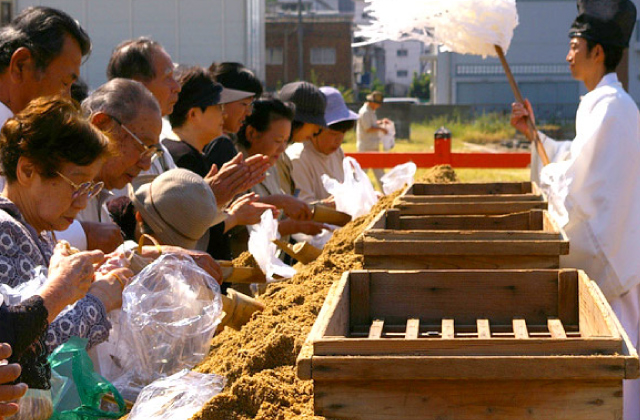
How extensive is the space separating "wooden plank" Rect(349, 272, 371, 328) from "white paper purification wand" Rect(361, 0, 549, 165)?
3.04 meters

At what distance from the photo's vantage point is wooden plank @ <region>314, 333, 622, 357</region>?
2180mm

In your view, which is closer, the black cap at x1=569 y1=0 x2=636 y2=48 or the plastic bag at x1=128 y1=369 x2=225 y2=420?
the plastic bag at x1=128 y1=369 x2=225 y2=420

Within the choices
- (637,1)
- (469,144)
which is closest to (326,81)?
(469,144)

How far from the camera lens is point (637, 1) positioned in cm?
2267

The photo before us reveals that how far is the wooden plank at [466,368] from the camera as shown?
213 cm

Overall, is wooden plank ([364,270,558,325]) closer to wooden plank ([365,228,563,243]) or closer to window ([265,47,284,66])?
wooden plank ([365,228,563,243])

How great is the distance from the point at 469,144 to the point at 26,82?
898 inches

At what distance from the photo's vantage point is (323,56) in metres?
51.2

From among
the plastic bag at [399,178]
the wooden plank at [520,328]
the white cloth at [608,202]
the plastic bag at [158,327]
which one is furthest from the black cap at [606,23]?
the plastic bag at [158,327]

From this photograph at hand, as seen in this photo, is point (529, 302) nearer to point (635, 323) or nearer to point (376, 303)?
point (376, 303)

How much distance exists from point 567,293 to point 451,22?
308cm

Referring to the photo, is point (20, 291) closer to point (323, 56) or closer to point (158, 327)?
point (158, 327)

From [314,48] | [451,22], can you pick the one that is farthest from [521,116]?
[314,48]

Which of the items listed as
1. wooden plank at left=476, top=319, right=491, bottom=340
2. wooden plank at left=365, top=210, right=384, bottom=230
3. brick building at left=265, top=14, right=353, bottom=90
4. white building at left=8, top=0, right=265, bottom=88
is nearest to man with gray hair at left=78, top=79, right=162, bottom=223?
wooden plank at left=365, top=210, right=384, bottom=230
